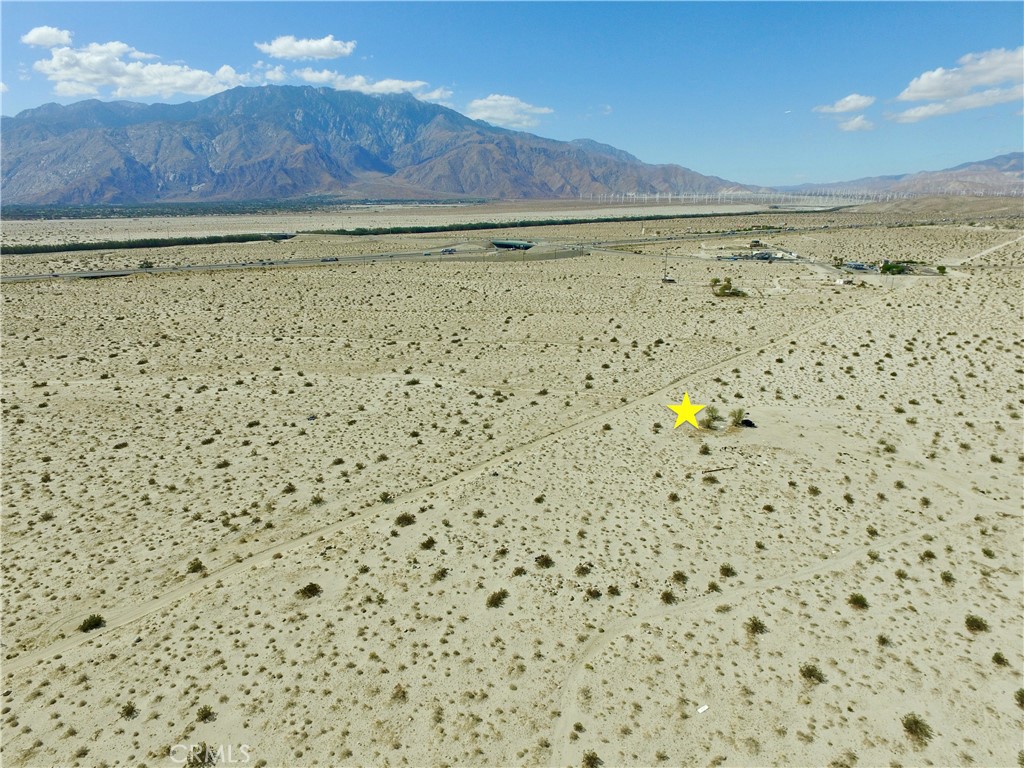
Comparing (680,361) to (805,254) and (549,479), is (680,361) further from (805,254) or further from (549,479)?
(805,254)

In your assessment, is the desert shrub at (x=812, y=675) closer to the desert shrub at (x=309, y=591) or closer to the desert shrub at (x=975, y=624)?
the desert shrub at (x=975, y=624)

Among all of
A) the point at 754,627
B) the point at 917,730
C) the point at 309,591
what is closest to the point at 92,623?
the point at 309,591

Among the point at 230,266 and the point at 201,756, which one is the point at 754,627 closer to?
the point at 201,756

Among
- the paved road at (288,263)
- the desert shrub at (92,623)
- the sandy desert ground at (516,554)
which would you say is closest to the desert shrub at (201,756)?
the sandy desert ground at (516,554)

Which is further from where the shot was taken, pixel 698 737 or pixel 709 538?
pixel 709 538

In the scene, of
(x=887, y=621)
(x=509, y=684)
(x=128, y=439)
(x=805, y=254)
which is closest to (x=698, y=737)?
(x=509, y=684)

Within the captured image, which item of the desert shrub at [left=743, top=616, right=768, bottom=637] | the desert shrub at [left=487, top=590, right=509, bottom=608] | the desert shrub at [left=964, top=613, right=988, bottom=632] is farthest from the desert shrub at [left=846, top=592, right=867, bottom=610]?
the desert shrub at [left=487, top=590, right=509, bottom=608]
